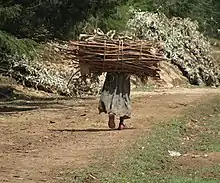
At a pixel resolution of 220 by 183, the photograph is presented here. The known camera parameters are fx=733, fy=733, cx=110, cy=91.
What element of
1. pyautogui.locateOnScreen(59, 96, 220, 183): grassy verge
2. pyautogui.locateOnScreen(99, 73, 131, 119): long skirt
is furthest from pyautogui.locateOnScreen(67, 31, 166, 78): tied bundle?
pyautogui.locateOnScreen(59, 96, 220, 183): grassy verge

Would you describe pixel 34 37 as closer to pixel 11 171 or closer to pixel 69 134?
pixel 69 134

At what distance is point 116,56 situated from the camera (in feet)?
40.5

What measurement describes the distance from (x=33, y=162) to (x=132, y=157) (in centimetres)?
137

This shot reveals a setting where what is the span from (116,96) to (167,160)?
9.58 ft

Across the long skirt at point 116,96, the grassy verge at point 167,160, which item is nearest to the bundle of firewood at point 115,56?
the long skirt at point 116,96

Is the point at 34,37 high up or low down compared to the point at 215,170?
up

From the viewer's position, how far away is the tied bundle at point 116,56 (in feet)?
40.4

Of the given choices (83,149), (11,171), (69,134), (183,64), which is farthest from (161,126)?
(183,64)

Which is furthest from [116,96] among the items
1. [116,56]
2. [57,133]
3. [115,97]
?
[57,133]

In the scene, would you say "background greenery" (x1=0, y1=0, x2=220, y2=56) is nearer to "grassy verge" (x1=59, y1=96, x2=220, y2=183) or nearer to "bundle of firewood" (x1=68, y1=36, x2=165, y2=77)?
"bundle of firewood" (x1=68, y1=36, x2=165, y2=77)

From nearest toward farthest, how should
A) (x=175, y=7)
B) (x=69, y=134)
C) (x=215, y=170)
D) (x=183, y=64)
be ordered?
(x=215, y=170)
(x=69, y=134)
(x=183, y=64)
(x=175, y=7)

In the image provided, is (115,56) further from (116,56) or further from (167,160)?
(167,160)

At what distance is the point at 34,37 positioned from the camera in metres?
17.0

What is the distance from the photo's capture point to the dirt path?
30.7 ft
